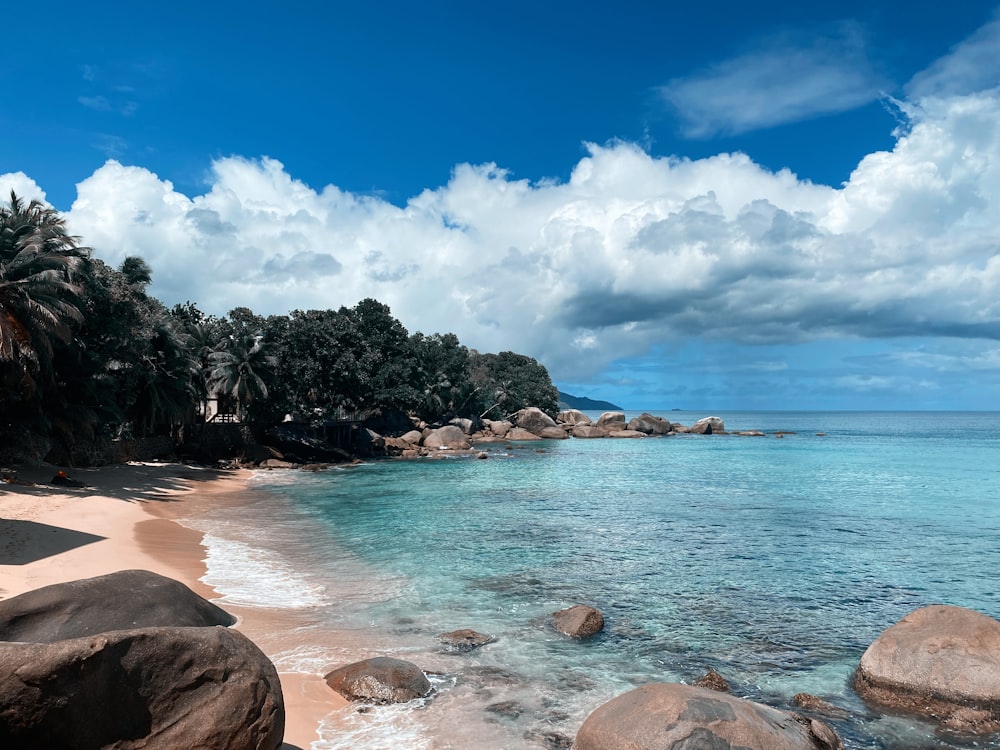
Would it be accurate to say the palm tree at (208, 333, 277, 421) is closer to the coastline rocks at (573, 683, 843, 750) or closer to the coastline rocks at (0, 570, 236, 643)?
the coastline rocks at (0, 570, 236, 643)

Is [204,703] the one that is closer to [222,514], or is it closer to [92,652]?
[92,652]

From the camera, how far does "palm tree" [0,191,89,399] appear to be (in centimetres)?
2255

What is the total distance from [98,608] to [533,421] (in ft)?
247

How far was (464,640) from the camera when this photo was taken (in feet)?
37.1

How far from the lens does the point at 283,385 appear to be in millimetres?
46000

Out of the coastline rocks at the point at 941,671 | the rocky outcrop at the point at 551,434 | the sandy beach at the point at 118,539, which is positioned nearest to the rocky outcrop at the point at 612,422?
the rocky outcrop at the point at 551,434

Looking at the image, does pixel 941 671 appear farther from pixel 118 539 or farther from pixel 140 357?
pixel 140 357

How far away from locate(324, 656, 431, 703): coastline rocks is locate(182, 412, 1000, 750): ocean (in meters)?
0.31

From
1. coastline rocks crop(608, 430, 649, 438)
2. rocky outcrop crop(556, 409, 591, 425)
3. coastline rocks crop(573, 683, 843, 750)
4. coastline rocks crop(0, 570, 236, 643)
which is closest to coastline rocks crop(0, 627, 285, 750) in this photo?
coastline rocks crop(0, 570, 236, 643)

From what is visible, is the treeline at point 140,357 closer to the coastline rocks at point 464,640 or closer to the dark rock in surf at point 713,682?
the coastline rocks at point 464,640

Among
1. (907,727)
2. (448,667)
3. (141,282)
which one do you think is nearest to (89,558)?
(448,667)

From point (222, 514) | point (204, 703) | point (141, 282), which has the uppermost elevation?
point (141, 282)

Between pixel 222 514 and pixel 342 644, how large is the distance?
15792 mm

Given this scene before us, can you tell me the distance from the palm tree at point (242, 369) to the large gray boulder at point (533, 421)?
141 ft
